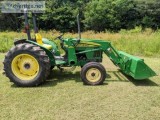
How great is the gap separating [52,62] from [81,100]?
176 centimetres

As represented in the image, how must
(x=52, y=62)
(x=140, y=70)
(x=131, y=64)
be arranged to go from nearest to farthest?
(x=140, y=70)
(x=131, y=64)
(x=52, y=62)

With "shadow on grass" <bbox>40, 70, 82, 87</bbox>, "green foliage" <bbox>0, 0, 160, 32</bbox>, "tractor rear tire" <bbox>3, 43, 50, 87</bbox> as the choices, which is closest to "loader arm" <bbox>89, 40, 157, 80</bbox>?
"shadow on grass" <bbox>40, 70, 82, 87</bbox>

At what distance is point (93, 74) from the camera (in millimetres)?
6562

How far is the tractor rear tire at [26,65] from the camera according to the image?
6.43m

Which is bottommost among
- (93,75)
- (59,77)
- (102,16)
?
(59,77)

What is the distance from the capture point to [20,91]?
610 centimetres

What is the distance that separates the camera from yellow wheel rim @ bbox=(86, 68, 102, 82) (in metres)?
6.55

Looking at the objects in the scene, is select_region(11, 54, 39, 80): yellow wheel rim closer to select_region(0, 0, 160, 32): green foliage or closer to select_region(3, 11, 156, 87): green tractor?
select_region(3, 11, 156, 87): green tractor

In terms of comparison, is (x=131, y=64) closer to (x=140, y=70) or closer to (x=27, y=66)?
(x=140, y=70)

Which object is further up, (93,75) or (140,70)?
(140,70)

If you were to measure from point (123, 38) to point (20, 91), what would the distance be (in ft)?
28.7

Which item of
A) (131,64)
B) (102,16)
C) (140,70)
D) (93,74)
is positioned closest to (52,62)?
(93,74)

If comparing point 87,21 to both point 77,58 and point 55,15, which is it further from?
point 77,58

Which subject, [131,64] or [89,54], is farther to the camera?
[89,54]
